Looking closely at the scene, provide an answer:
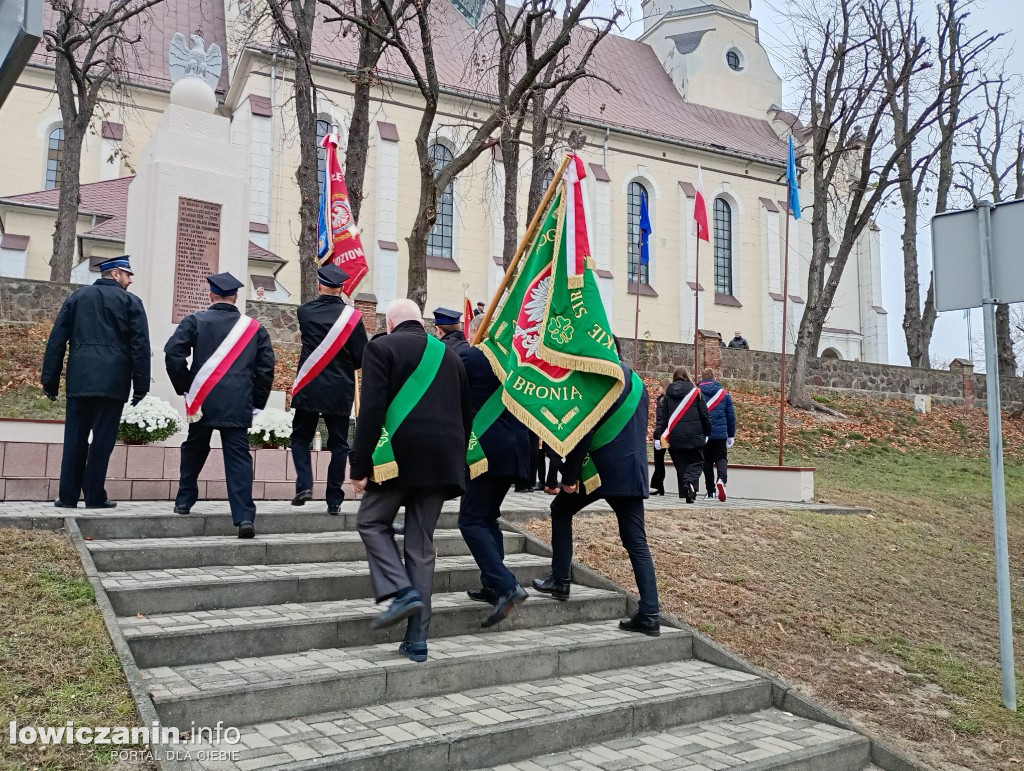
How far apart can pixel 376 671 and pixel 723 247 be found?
3545 centimetres

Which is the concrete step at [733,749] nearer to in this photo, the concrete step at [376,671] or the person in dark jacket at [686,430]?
the concrete step at [376,671]

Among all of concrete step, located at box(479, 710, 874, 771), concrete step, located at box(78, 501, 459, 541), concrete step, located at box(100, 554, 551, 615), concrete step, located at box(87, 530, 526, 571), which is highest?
concrete step, located at box(78, 501, 459, 541)

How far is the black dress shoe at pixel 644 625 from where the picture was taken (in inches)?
223

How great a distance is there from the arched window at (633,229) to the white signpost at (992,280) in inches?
1153

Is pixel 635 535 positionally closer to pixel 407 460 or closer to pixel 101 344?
pixel 407 460

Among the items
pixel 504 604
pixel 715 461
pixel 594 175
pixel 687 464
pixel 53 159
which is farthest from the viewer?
pixel 594 175

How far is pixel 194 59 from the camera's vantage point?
2145cm

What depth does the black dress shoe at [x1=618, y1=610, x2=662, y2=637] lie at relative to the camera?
223 inches

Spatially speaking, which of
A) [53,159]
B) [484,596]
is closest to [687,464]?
[484,596]

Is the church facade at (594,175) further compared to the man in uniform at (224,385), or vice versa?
the church facade at (594,175)

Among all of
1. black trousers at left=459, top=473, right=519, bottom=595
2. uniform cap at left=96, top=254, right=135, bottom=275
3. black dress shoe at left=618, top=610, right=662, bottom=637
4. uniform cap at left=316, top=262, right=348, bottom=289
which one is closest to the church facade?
uniform cap at left=316, top=262, right=348, bottom=289

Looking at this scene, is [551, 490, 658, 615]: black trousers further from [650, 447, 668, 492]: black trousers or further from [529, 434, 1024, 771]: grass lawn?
[650, 447, 668, 492]: black trousers

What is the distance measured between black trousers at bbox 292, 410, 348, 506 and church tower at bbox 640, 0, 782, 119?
36.8 metres

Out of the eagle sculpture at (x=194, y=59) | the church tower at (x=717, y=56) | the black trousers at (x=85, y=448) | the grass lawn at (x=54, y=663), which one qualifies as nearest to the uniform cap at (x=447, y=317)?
the grass lawn at (x=54, y=663)
